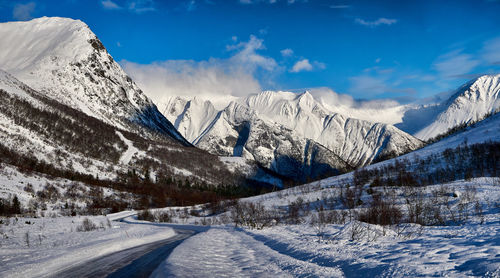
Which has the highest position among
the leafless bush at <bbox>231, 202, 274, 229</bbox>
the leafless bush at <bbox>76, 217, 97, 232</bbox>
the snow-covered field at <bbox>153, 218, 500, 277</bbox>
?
the snow-covered field at <bbox>153, 218, 500, 277</bbox>

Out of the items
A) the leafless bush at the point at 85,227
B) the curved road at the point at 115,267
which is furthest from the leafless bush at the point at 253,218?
the leafless bush at the point at 85,227

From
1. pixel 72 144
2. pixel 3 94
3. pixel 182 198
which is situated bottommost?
pixel 182 198

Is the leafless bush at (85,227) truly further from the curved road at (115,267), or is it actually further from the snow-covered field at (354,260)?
the snow-covered field at (354,260)

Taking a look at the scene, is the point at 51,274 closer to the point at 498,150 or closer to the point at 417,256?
the point at 417,256

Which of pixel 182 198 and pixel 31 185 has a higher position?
pixel 31 185

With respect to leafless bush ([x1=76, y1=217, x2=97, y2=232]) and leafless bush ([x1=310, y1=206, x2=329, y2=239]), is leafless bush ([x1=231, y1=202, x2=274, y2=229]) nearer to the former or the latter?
leafless bush ([x1=310, y1=206, x2=329, y2=239])

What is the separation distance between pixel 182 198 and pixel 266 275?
14738 cm

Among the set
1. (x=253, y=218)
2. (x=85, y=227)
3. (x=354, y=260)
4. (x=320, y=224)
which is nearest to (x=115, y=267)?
(x=354, y=260)

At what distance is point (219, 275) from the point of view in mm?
8422

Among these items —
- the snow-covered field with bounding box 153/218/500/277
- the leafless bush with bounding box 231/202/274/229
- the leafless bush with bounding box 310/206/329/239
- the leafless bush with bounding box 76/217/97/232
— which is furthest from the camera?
the leafless bush with bounding box 76/217/97/232

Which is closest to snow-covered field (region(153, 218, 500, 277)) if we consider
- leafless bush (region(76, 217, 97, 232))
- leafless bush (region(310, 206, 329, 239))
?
leafless bush (region(310, 206, 329, 239))

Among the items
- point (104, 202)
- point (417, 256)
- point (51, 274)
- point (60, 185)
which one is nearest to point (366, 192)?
point (417, 256)

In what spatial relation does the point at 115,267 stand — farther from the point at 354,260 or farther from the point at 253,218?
the point at 253,218

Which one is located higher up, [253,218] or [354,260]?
[354,260]
